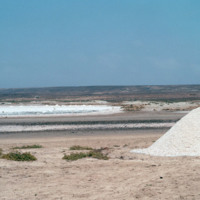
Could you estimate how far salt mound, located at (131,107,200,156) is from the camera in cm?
1347

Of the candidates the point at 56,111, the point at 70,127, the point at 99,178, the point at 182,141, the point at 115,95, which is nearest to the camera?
the point at 99,178

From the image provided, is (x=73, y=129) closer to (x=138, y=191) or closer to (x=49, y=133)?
(x=49, y=133)

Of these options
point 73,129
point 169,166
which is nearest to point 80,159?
point 169,166

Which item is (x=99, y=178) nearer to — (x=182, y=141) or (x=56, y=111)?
(x=182, y=141)

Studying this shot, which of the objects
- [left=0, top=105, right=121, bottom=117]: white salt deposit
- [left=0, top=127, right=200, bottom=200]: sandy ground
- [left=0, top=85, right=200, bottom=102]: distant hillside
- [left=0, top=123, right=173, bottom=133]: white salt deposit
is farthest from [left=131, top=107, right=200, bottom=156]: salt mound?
[left=0, top=85, right=200, bottom=102]: distant hillside

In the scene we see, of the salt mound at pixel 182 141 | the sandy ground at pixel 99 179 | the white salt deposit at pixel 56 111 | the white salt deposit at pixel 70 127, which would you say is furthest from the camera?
the white salt deposit at pixel 56 111

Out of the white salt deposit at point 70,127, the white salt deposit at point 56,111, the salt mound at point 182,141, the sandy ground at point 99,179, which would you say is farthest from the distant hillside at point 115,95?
the sandy ground at point 99,179

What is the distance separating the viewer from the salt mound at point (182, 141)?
1347 centimetres

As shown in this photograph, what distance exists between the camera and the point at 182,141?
14062mm

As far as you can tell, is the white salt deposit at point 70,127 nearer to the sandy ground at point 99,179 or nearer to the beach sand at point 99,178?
the beach sand at point 99,178

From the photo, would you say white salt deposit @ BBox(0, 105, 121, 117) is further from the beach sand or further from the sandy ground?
the sandy ground

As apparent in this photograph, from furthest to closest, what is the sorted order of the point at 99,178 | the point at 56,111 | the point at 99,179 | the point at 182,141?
the point at 56,111 < the point at 182,141 < the point at 99,178 < the point at 99,179

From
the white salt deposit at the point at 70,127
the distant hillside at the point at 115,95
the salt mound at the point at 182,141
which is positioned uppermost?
the distant hillside at the point at 115,95

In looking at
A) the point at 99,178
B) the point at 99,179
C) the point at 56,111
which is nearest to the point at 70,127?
the point at 56,111
